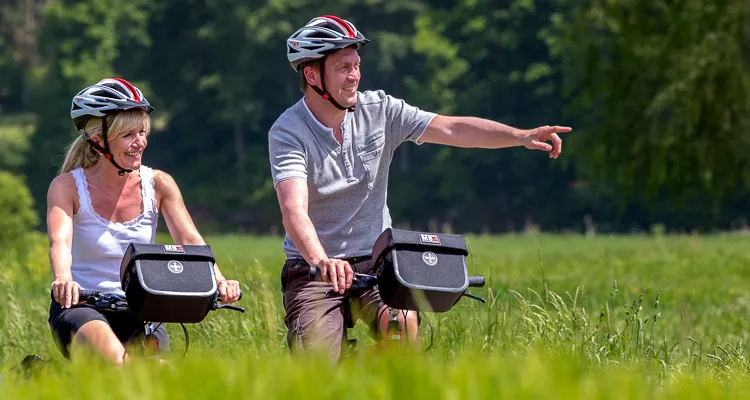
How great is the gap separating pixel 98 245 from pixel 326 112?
111 centimetres

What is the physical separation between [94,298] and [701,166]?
81.0 feet

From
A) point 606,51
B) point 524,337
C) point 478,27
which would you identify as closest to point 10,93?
point 478,27

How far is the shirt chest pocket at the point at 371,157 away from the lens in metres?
6.07

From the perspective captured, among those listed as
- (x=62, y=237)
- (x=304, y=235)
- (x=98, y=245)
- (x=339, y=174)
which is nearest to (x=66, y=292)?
(x=62, y=237)

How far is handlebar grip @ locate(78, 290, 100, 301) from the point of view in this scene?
5422 mm

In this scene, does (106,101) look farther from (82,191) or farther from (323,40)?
(323,40)

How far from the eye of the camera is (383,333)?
18.7ft

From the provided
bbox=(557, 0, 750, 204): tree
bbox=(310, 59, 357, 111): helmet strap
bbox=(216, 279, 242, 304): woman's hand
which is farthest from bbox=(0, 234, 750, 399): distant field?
bbox=(557, 0, 750, 204): tree

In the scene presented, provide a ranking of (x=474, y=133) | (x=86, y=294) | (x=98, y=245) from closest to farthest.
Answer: (x=86, y=294) → (x=98, y=245) → (x=474, y=133)

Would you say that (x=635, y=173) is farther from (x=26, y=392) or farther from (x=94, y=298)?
(x=26, y=392)

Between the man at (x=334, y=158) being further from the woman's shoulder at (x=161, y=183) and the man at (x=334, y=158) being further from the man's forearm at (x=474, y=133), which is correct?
the woman's shoulder at (x=161, y=183)

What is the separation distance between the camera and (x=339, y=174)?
604 cm

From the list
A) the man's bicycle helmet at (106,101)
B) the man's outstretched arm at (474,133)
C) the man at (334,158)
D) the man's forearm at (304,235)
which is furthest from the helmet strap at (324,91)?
the man's bicycle helmet at (106,101)

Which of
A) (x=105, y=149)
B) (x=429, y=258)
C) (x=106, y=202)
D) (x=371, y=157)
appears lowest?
(x=429, y=258)
